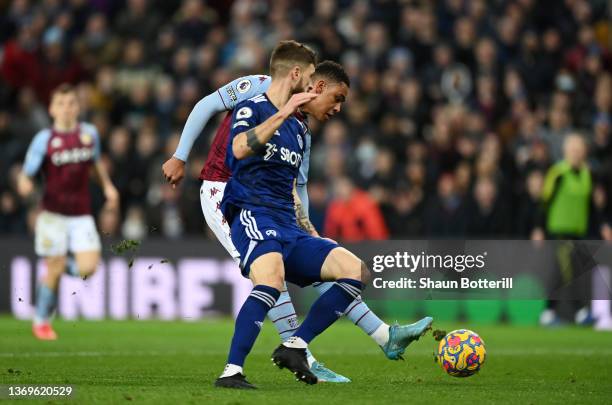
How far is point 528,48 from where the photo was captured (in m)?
19.8

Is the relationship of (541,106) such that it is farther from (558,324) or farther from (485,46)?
(558,324)

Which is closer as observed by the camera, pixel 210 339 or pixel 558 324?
pixel 210 339

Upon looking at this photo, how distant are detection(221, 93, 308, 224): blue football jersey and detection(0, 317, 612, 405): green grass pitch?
1.16 metres

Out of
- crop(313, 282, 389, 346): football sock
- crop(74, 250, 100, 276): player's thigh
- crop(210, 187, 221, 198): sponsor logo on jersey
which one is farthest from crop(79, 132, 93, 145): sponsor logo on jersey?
crop(313, 282, 389, 346): football sock

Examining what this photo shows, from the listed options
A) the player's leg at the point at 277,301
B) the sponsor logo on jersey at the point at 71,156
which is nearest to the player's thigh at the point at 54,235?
the sponsor logo on jersey at the point at 71,156

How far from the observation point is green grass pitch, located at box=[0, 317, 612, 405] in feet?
26.7

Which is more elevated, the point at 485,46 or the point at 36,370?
the point at 485,46

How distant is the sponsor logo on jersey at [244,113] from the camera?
27.7 ft

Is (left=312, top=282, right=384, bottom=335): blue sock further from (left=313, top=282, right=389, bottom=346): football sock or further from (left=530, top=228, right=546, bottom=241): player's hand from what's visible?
(left=530, top=228, right=546, bottom=241): player's hand

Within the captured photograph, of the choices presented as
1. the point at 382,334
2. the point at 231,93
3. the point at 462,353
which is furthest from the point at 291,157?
the point at 462,353

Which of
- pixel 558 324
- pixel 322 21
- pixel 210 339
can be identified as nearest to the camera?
pixel 210 339

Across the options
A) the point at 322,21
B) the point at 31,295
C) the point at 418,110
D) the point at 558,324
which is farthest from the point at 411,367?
the point at 322,21

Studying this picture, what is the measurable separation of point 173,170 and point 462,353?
2.32 metres

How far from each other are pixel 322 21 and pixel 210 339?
7.52m
